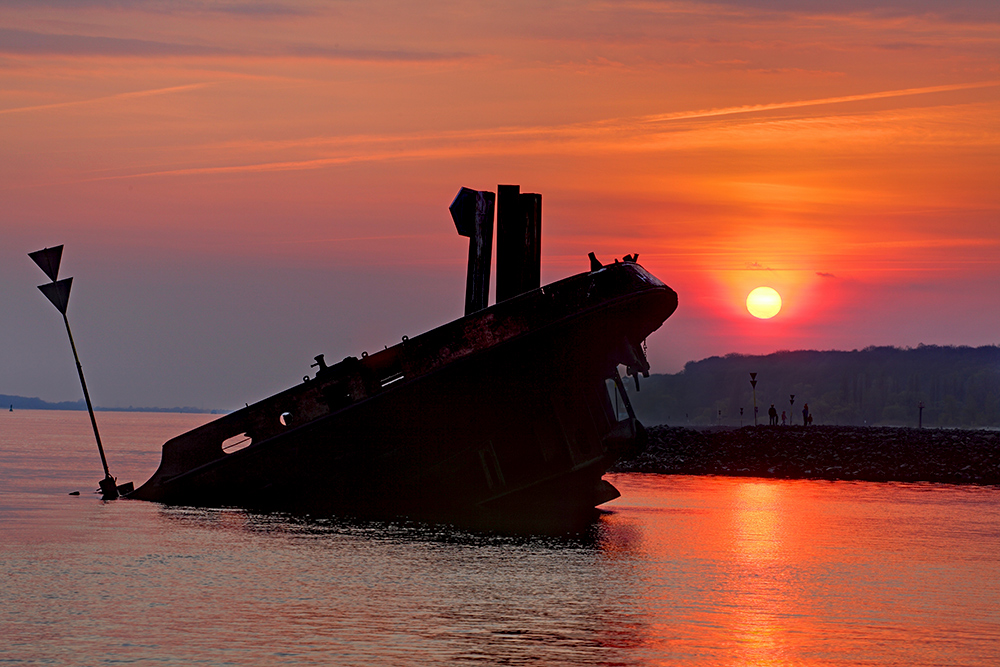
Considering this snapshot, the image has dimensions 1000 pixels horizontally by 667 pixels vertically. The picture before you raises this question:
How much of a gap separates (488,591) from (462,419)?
22.0 feet

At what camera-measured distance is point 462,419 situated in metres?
20.7

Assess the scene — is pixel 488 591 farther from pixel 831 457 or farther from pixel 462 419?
pixel 831 457

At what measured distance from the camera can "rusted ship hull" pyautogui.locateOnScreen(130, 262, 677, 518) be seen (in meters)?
20.2

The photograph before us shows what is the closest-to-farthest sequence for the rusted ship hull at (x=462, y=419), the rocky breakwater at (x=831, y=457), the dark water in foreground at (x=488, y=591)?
1. the dark water in foreground at (x=488, y=591)
2. the rusted ship hull at (x=462, y=419)
3. the rocky breakwater at (x=831, y=457)

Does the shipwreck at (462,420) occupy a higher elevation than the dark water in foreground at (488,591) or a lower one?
higher

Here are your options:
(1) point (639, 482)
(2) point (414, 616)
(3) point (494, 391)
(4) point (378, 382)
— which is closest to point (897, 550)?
(3) point (494, 391)

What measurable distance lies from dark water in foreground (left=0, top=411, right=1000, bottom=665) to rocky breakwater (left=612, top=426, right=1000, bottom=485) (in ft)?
58.6

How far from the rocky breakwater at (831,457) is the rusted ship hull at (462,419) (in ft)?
70.4

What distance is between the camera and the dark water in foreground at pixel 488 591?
1119cm

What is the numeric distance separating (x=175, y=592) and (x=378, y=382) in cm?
718

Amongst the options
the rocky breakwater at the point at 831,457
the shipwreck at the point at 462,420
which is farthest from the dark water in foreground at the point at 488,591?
the rocky breakwater at the point at 831,457

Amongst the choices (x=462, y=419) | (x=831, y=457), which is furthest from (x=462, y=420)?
(x=831, y=457)

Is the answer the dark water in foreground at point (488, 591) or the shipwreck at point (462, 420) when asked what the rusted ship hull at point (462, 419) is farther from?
the dark water in foreground at point (488, 591)

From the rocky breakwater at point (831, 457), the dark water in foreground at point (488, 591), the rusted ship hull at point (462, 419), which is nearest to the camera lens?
the dark water in foreground at point (488, 591)
